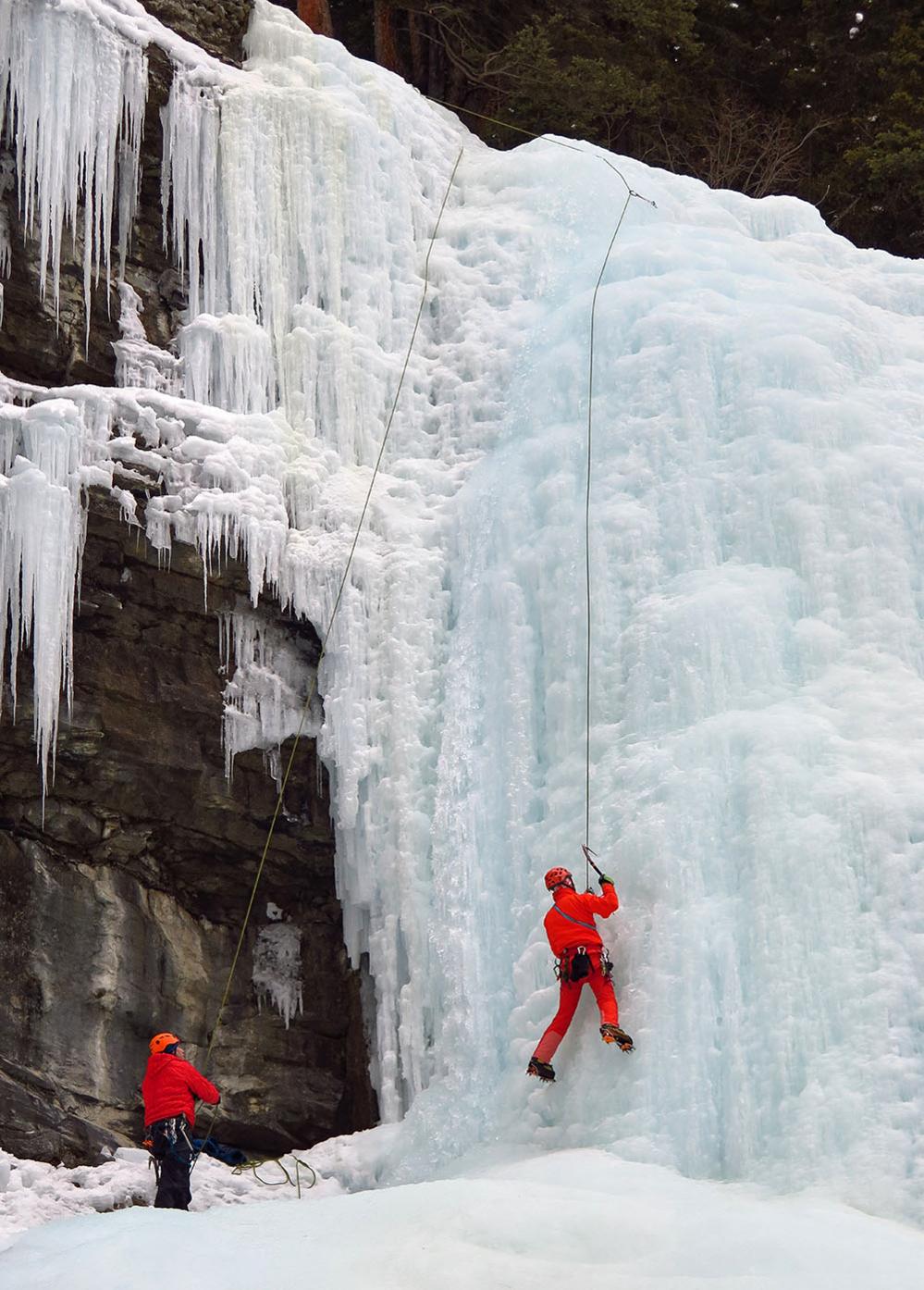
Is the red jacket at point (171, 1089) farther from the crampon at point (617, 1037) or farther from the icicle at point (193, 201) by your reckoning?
the icicle at point (193, 201)

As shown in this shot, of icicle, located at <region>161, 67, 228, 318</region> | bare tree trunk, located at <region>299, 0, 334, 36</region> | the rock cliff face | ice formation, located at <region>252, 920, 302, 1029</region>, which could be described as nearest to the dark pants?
the rock cliff face

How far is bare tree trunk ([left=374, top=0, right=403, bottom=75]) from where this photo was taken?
45.2 ft

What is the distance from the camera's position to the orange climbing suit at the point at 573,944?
7.25 m

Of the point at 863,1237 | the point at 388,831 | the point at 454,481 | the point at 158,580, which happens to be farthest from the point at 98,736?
the point at 863,1237

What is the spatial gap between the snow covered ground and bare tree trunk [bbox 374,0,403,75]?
34.3ft

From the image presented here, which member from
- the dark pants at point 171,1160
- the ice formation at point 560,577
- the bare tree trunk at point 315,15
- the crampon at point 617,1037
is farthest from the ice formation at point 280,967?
the bare tree trunk at point 315,15

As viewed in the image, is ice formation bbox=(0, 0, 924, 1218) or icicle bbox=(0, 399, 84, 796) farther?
icicle bbox=(0, 399, 84, 796)

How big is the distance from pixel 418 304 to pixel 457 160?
1669 mm

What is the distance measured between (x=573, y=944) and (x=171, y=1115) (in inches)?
78.6

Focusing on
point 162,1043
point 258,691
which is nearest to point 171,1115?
point 162,1043

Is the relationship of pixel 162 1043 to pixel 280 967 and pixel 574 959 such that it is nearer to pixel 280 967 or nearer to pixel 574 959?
pixel 280 967

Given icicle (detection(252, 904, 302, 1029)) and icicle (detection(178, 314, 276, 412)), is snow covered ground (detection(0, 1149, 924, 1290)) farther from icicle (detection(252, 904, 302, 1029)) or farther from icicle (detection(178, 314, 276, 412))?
icicle (detection(178, 314, 276, 412))

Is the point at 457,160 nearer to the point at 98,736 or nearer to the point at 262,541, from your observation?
the point at 262,541

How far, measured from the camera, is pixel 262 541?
8938mm
